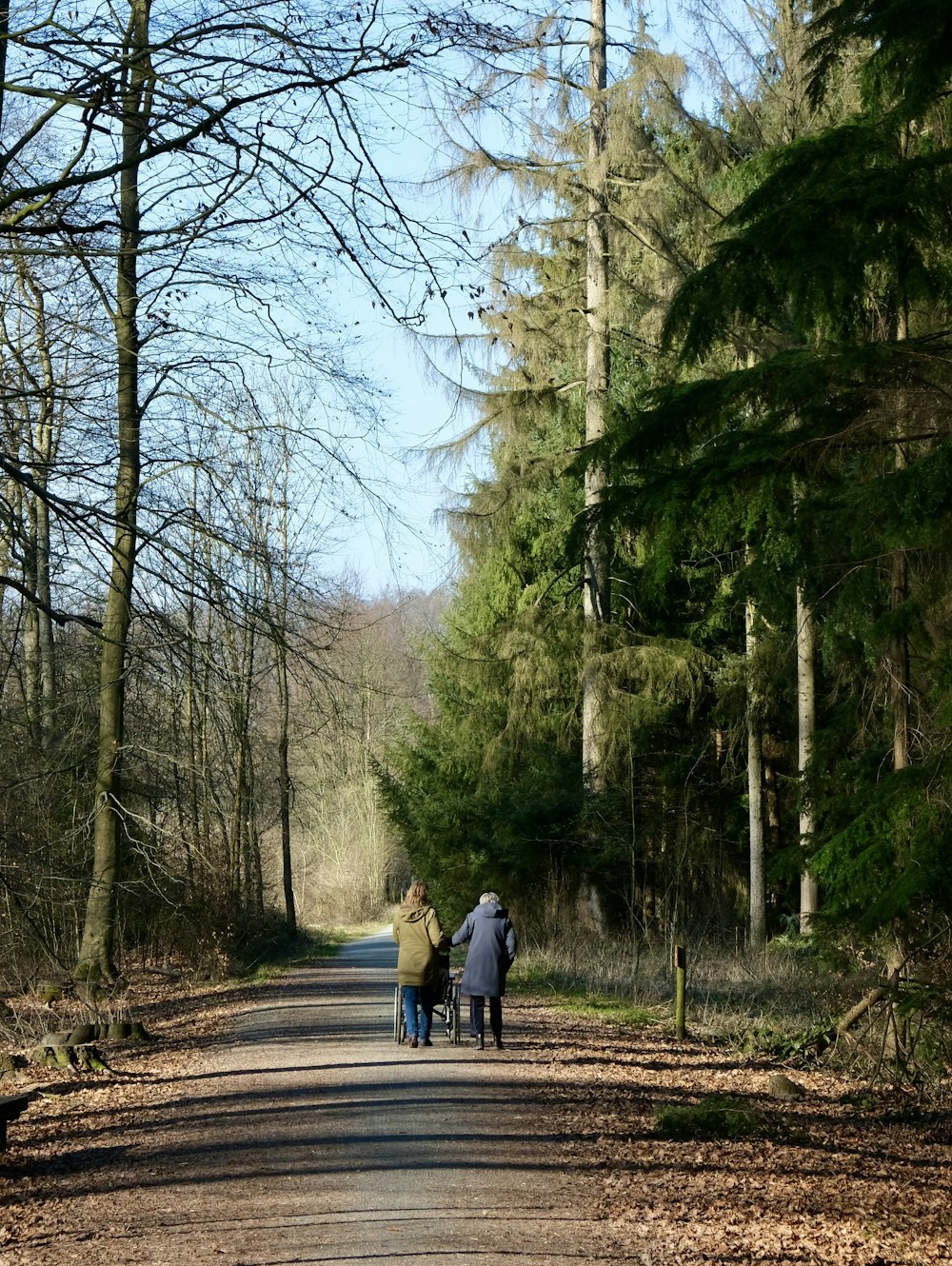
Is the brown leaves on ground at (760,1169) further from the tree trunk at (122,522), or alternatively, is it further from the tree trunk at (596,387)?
the tree trunk at (596,387)

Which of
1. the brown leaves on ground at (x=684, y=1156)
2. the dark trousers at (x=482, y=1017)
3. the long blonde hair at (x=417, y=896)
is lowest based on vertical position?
the brown leaves on ground at (x=684, y=1156)

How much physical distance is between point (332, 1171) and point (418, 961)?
191 inches

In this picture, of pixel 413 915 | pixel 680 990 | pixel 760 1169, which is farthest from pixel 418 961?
pixel 760 1169

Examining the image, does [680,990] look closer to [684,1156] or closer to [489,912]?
[489,912]

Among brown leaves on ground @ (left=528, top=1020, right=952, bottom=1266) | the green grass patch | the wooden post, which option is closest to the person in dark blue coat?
brown leaves on ground @ (left=528, top=1020, right=952, bottom=1266)

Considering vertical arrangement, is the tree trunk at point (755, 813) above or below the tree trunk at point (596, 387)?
below

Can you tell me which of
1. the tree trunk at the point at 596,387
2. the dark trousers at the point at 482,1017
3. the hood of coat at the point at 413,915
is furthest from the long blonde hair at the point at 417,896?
the tree trunk at the point at 596,387

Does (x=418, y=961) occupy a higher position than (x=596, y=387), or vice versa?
(x=596, y=387)

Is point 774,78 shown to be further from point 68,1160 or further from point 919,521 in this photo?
point 68,1160

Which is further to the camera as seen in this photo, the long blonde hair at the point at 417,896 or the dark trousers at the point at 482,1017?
the long blonde hair at the point at 417,896

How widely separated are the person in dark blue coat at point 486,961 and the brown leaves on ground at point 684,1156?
0.40 meters

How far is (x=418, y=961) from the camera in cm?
1248

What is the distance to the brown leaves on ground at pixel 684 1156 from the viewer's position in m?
6.54

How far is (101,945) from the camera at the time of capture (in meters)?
17.4
